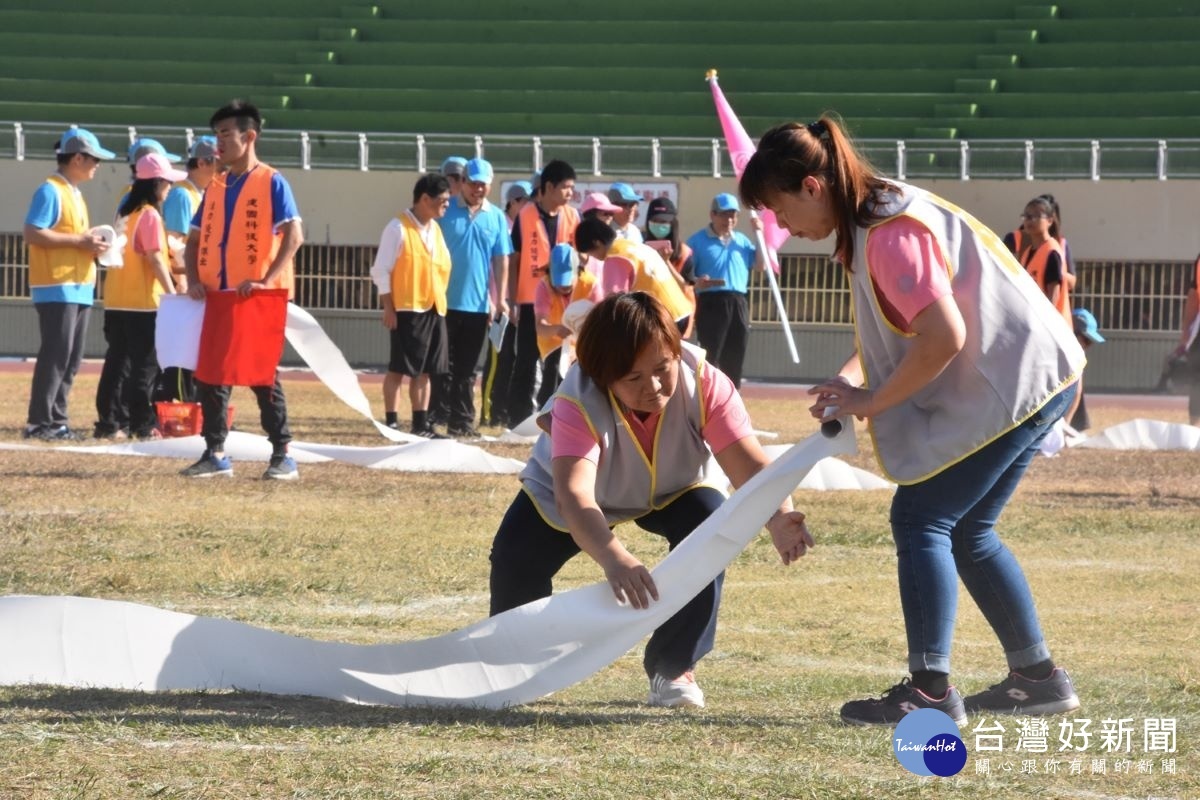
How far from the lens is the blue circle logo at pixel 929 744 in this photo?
417 cm

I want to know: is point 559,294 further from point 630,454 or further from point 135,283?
point 630,454

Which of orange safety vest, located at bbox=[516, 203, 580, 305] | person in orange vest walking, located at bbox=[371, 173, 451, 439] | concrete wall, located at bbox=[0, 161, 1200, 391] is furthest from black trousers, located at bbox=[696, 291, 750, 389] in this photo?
concrete wall, located at bbox=[0, 161, 1200, 391]

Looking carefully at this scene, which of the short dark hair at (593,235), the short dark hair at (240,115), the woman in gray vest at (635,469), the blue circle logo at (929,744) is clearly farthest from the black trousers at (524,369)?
the blue circle logo at (929,744)

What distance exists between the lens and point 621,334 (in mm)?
4629

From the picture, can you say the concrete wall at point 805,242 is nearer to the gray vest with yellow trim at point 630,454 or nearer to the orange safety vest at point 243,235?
the orange safety vest at point 243,235

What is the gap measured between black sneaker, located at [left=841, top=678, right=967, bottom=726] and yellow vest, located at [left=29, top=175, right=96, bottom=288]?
30.0 ft

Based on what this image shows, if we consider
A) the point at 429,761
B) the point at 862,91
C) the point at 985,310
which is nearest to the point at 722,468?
the point at 985,310

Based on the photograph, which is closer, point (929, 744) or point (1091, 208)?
point (929, 744)

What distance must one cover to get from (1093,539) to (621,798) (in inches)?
220

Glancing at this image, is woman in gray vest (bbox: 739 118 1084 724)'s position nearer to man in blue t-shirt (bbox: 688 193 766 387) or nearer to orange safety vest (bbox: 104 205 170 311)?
orange safety vest (bbox: 104 205 170 311)

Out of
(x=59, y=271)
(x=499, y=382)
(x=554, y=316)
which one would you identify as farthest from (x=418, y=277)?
(x=59, y=271)

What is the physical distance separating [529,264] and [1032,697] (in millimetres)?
10104

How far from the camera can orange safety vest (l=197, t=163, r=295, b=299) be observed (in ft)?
33.0

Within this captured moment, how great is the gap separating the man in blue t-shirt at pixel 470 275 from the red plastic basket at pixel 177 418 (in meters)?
1.95
